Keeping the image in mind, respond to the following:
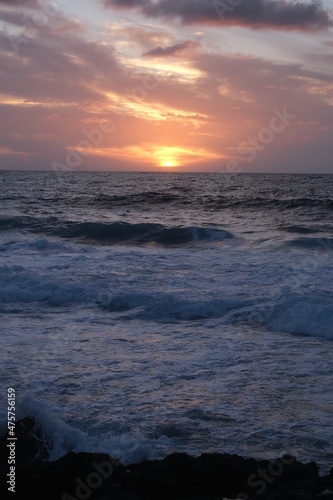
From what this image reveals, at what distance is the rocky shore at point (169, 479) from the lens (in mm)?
3842

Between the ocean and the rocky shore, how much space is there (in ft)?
1.57

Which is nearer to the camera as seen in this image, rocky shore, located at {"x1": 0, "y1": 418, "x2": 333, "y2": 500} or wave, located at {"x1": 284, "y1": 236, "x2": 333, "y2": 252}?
rocky shore, located at {"x1": 0, "y1": 418, "x2": 333, "y2": 500}

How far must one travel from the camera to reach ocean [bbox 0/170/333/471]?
518 centimetres

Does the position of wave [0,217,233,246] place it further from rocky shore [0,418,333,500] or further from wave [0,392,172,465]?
rocky shore [0,418,333,500]

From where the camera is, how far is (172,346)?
7977mm

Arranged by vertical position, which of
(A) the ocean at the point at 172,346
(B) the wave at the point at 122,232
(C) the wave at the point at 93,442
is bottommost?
(C) the wave at the point at 93,442

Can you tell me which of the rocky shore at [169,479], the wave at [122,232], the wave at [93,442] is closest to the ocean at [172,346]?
the wave at [93,442]

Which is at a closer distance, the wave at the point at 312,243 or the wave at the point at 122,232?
the wave at the point at 312,243

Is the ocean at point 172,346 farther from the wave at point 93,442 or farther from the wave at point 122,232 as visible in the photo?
the wave at point 122,232

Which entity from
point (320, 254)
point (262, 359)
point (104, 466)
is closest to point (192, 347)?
point (262, 359)

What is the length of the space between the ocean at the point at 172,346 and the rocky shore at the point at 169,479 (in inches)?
18.9

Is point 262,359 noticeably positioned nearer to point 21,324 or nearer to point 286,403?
point 286,403

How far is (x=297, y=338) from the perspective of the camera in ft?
28.0

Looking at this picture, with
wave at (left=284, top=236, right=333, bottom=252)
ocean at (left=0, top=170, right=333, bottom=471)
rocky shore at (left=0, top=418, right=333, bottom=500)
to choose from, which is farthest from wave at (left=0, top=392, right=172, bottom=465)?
wave at (left=284, top=236, right=333, bottom=252)
